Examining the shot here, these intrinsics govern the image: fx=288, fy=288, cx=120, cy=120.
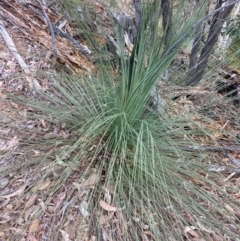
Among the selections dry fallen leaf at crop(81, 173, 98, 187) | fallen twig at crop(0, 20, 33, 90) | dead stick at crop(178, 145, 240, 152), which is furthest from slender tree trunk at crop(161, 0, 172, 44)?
fallen twig at crop(0, 20, 33, 90)

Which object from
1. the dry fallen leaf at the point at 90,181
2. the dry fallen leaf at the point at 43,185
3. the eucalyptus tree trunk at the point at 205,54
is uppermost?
the eucalyptus tree trunk at the point at 205,54

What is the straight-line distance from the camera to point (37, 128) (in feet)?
4.79

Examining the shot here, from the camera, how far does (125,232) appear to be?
1101mm

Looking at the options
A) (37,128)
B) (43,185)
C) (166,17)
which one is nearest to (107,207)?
(43,185)

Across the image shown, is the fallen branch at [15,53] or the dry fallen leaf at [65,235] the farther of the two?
the fallen branch at [15,53]

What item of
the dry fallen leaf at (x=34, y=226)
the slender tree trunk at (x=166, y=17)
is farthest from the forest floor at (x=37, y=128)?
the slender tree trunk at (x=166, y=17)

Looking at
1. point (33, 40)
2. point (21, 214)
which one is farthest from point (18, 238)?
point (33, 40)

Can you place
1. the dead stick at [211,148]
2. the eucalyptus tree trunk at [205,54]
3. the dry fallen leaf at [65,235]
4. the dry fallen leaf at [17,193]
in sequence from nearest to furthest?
the dry fallen leaf at [65,235]
the dry fallen leaf at [17,193]
the dead stick at [211,148]
the eucalyptus tree trunk at [205,54]

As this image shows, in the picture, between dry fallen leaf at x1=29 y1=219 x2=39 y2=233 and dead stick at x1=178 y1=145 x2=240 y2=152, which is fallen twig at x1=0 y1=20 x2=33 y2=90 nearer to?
dry fallen leaf at x1=29 y1=219 x2=39 y2=233

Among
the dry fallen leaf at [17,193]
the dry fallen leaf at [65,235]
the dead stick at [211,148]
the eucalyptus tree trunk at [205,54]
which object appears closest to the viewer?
the dry fallen leaf at [65,235]

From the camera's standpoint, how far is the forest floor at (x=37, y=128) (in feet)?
3.73

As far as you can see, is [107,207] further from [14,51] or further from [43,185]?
[14,51]

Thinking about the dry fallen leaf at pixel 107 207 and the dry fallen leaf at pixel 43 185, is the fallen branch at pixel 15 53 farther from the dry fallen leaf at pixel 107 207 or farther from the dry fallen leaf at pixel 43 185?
the dry fallen leaf at pixel 107 207

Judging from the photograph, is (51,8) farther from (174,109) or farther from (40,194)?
(40,194)
